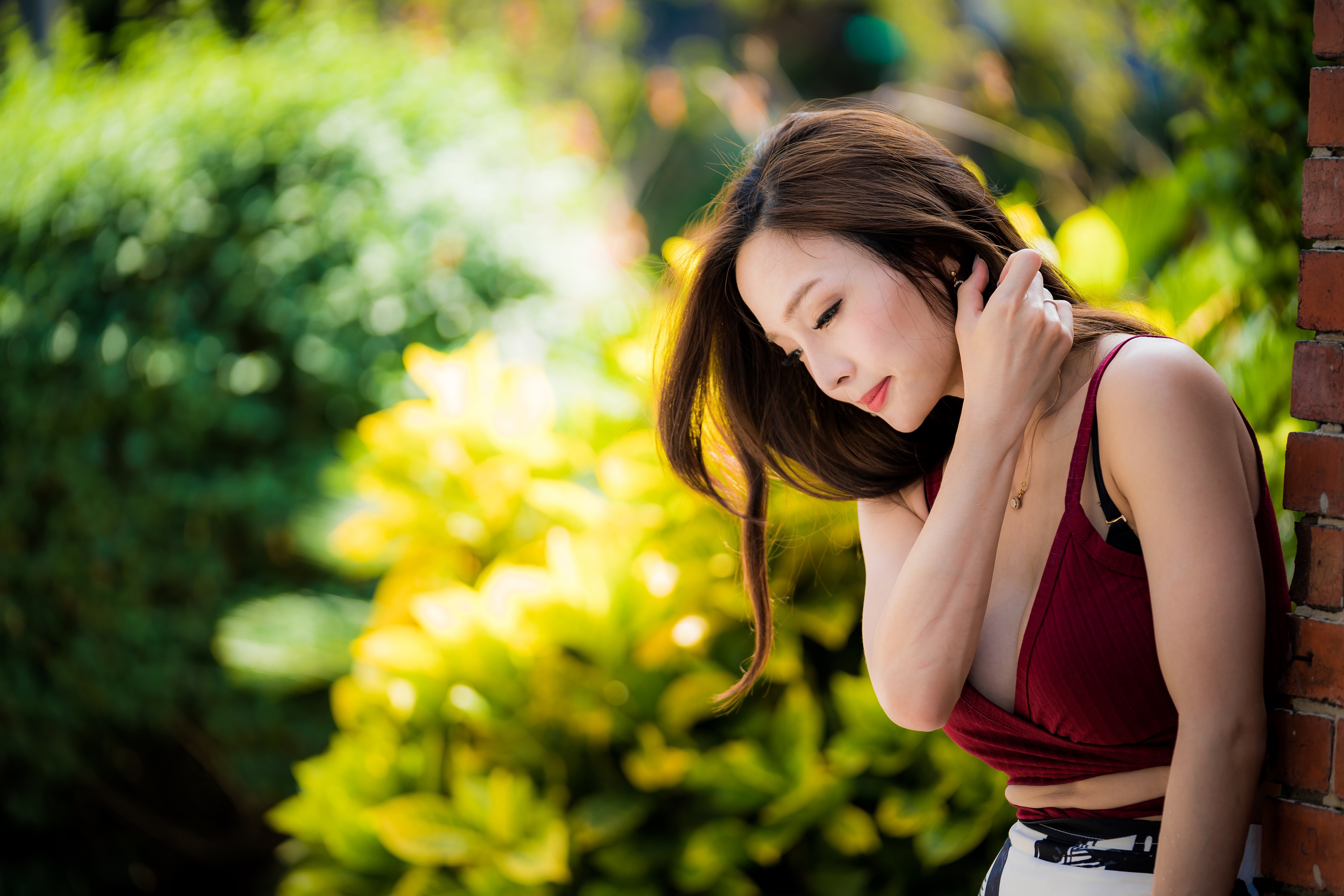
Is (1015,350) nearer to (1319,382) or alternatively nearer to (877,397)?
(877,397)

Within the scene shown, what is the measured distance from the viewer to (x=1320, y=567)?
50.9 inches

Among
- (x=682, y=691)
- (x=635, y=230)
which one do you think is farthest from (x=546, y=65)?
(x=682, y=691)

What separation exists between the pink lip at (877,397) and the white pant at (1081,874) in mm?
628

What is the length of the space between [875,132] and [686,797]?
6.13 ft

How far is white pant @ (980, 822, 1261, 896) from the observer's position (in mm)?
1356

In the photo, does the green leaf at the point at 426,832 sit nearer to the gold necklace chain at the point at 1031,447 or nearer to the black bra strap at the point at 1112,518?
the gold necklace chain at the point at 1031,447

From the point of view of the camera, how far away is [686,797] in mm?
2793

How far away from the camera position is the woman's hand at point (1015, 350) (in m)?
1.35

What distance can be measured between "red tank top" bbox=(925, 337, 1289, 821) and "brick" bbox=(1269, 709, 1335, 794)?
51mm

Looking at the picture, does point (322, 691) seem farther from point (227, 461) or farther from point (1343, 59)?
point (1343, 59)

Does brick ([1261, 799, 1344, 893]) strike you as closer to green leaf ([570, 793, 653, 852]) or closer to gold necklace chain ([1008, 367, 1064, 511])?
gold necklace chain ([1008, 367, 1064, 511])

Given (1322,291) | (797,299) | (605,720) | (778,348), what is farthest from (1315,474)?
(605,720)

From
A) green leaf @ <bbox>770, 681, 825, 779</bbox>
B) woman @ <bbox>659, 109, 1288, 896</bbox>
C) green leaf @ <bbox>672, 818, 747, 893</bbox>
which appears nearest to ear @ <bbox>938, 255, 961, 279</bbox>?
woman @ <bbox>659, 109, 1288, 896</bbox>

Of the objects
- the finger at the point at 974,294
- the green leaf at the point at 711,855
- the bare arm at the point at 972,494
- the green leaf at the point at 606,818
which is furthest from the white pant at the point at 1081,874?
the green leaf at the point at 606,818
